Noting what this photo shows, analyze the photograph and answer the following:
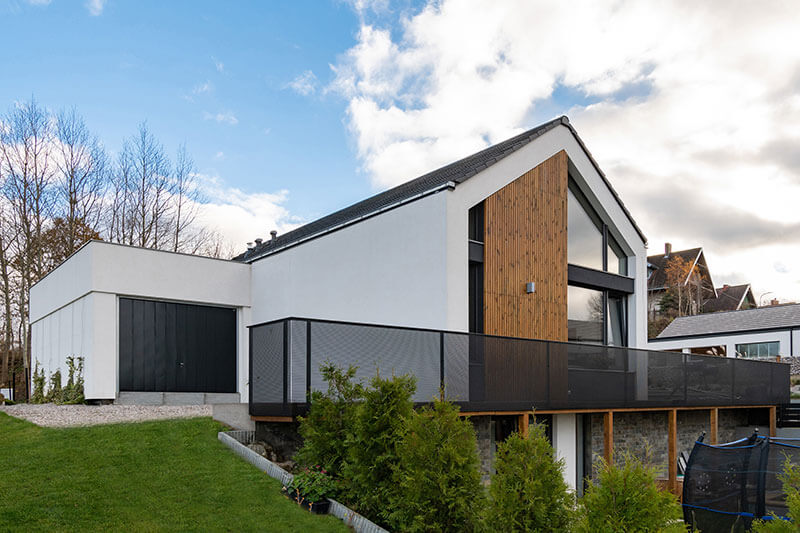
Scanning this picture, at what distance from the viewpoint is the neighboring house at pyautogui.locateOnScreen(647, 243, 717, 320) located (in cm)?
4591

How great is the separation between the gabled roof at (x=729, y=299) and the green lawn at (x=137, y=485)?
47.9 meters

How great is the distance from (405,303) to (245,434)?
405 cm

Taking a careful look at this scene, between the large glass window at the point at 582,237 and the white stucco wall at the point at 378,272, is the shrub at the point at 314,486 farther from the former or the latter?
the large glass window at the point at 582,237

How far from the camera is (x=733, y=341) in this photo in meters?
31.8

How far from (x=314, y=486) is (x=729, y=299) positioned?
162ft

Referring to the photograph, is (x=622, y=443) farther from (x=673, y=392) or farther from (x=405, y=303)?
(x=405, y=303)

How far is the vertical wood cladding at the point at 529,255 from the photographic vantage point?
12.8 metres

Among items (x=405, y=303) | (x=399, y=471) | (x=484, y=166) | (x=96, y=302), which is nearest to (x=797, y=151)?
(x=484, y=166)

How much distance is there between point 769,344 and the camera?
100.0 feet

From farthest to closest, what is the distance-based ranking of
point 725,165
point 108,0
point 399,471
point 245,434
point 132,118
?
point 132,118 < point 725,165 < point 108,0 < point 245,434 < point 399,471

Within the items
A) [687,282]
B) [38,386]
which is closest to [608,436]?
[38,386]

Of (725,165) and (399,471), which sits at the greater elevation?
(725,165)

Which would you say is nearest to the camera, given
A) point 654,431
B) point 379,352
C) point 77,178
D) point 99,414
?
point 379,352

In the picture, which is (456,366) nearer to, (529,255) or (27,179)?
(529,255)
